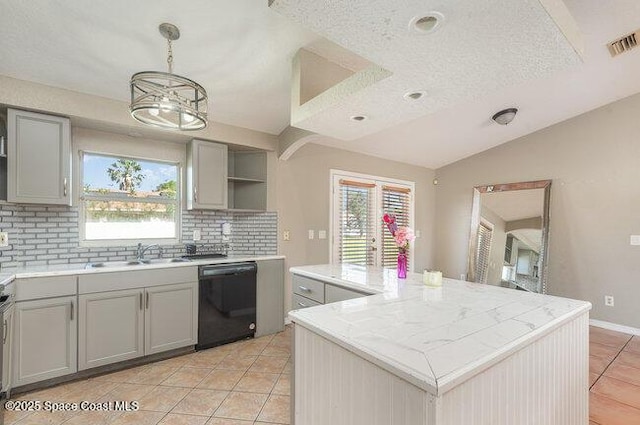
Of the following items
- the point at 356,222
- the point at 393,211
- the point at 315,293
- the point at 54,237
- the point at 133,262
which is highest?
the point at 393,211

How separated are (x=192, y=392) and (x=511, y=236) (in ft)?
14.5

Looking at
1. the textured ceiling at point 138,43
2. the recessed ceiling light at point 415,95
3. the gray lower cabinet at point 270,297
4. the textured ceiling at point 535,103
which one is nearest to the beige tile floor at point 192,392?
the gray lower cabinet at point 270,297

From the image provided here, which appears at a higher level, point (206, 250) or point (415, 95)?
point (415, 95)

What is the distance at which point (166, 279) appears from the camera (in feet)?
9.32

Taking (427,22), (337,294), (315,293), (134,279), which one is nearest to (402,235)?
(337,294)

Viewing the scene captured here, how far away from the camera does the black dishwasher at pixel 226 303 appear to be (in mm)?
3043

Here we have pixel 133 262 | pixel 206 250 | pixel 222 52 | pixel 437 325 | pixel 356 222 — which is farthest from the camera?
pixel 356 222

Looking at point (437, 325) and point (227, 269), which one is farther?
point (227, 269)

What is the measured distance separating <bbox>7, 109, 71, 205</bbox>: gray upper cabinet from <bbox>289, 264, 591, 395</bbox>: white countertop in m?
2.56

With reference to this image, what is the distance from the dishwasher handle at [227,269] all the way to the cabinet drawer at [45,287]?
1021 mm

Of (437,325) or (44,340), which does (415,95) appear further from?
(44,340)

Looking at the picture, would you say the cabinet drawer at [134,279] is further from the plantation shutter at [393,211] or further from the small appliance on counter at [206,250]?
the plantation shutter at [393,211]

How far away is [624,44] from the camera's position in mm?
2684

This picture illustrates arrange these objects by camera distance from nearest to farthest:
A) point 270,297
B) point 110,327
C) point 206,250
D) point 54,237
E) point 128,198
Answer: point 110,327 → point 54,237 → point 128,198 → point 270,297 → point 206,250
